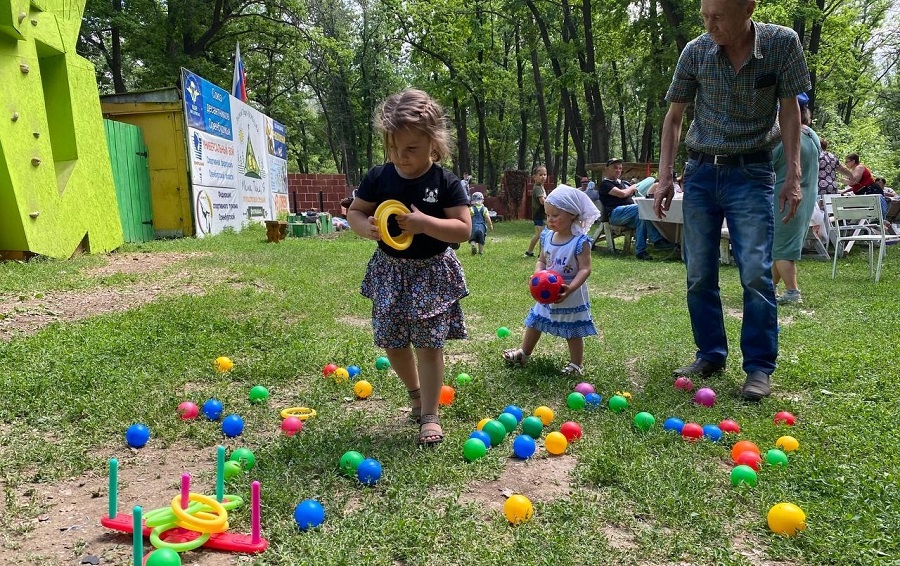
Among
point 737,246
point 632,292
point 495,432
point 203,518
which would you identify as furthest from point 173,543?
point 632,292

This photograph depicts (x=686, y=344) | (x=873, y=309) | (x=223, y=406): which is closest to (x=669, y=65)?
(x=873, y=309)

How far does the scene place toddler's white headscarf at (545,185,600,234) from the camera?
4.26 metres

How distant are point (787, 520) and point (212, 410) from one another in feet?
9.30

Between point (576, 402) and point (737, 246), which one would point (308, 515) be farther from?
point (737, 246)

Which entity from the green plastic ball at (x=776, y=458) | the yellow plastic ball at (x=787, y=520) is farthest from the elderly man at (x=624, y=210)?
the yellow plastic ball at (x=787, y=520)

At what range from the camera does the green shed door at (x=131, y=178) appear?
11.9 metres

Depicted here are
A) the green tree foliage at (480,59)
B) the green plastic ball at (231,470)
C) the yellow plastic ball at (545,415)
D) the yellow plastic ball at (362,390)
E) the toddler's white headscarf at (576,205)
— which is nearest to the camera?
the green plastic ball at (231,470)

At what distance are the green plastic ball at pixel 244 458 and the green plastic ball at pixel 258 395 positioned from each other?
883mm

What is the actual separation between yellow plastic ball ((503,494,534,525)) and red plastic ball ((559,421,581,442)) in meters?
0.83

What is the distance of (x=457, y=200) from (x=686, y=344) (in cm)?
305

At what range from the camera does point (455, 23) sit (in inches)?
1246

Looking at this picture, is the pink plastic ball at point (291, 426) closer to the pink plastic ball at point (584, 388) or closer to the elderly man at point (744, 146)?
the pink plastic ball at point (584, 388)

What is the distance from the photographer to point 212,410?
3.50m

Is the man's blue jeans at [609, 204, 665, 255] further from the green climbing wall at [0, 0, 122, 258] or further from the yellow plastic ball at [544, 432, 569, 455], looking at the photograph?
the yellow plastic ball at [544, 432, 569, 455]
